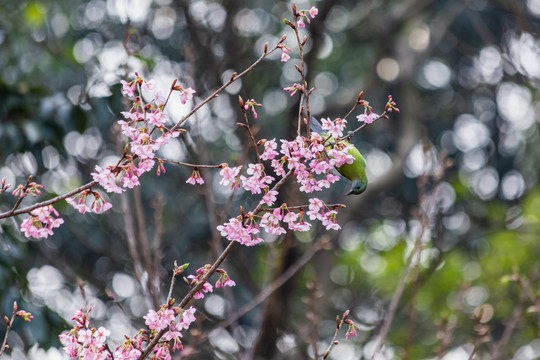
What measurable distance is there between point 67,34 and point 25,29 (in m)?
1.14

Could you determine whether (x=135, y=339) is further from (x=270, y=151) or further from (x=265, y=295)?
(x=265, y=295)

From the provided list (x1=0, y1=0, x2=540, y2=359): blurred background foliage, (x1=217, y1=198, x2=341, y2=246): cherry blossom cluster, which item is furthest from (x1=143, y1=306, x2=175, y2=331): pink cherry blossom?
(x1=0, y1=0, x2=540, y2=359): blurred background foliage

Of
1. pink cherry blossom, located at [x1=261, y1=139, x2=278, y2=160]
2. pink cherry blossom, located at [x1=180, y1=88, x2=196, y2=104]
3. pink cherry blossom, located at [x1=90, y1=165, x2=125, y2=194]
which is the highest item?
pink cherry blossom, located at [x1=180, y1=88, x2=196, y2=104]

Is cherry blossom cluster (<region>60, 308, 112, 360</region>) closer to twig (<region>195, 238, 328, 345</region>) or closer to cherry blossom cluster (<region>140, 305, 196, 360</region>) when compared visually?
cherry blossom cluster (<region>140, 305, 196, 360</region>)

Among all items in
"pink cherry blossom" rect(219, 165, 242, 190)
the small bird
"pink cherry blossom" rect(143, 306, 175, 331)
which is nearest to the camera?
"pink cherry blossom" rect(143, 306, 175, 331)

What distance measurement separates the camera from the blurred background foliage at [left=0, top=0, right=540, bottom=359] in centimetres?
397

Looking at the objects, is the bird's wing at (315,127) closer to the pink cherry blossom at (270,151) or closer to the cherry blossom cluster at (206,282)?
the pink cherry blossom at (270,151)

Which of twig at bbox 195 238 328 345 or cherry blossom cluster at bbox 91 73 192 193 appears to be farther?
twig at bbox 195 238 328 345

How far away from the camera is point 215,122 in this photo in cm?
642

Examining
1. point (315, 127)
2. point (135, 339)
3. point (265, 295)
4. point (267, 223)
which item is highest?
point (315, 127)

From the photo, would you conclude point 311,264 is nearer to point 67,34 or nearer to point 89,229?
point 89,229

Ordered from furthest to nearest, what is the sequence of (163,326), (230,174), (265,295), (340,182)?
1. (340,182)
2. (265,295)
3. (230,174)
4. (163,326)

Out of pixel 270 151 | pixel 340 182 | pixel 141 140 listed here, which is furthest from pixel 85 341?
pixel 340 182

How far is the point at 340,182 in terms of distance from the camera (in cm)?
643
